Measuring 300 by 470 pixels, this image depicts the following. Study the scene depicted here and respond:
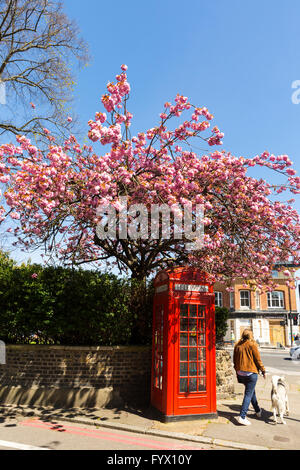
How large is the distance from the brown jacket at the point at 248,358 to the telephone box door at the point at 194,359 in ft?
1.87

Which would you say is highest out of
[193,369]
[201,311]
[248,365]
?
[201,311]

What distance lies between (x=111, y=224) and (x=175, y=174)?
6.86ft

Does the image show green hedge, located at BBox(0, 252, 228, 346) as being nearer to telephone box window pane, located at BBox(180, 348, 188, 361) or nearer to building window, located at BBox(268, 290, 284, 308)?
telephone box window pane, located at BBox(180, 348, 188, 361)

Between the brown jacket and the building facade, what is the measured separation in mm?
31739

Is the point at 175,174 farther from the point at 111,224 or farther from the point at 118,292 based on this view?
the point at 118,292

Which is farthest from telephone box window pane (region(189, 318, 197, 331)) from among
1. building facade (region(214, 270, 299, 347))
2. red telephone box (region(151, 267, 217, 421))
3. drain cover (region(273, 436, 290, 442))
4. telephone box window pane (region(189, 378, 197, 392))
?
building facade (region(214, 270, 299, 347))

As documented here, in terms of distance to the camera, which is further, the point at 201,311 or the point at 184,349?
the point at 201,311

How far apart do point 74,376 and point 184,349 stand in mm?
2733

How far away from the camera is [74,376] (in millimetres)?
7688

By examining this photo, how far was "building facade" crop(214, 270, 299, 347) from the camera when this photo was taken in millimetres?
38344

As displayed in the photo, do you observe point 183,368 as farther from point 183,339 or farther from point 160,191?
point 160,191

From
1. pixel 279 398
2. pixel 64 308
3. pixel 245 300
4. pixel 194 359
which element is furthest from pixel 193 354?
pixel 245 300

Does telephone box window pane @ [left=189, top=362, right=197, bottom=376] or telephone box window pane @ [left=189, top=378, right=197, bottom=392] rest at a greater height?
telephone box window pane @ [left=189, top=362, right=197, bottom=376]

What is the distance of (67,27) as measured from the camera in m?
12.9
